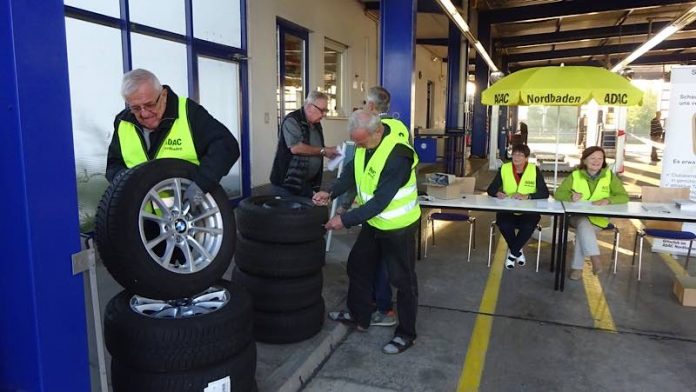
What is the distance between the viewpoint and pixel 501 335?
12.9 feet

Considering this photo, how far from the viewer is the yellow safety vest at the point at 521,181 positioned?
5.68 meters

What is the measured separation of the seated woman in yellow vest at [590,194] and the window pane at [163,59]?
4549mm

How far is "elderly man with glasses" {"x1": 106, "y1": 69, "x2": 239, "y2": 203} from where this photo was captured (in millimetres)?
2561

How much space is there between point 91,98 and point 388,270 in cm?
356

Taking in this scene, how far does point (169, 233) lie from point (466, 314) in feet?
8.81

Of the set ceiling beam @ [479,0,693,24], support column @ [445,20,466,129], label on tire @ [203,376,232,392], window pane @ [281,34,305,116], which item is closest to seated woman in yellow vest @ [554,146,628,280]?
label on tire @ [203,376,232,392]

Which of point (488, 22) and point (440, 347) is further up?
point (488, 22)

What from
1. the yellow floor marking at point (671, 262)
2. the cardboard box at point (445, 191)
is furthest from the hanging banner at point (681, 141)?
the cardboard box at point (445, 191)

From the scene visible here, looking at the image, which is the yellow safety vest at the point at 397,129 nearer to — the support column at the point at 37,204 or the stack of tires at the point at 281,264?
the stack of tires at the point at 281,264

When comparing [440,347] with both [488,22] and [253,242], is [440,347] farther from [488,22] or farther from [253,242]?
[488,22]

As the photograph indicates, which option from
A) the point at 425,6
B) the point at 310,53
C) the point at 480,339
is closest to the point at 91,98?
the point at 480,339

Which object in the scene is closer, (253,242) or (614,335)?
(253,242)

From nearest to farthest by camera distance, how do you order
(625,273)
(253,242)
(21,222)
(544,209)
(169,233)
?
1. (21,222)
2. (169,233)
3. (253,242)
4. (544,209)
5. (625,273)

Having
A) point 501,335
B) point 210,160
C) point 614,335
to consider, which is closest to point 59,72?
point 210,160
